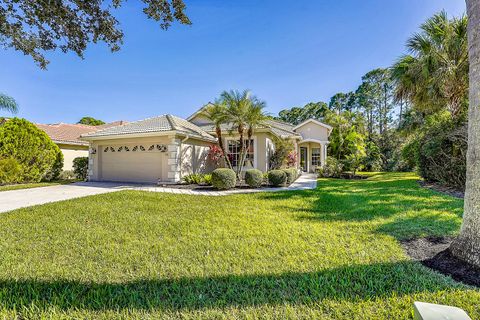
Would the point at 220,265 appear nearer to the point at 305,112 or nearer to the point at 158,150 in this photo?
the point at 158,150

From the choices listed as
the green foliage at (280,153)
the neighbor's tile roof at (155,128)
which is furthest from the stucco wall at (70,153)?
the green foliage at (280,153)

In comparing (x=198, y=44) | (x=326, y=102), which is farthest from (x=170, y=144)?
(x=326, y=102)

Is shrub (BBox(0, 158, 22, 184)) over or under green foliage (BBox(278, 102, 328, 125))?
under

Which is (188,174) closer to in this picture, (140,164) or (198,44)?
(140,164)

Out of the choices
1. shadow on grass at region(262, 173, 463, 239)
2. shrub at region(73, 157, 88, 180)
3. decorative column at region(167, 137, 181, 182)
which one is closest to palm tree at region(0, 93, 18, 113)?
shrub at region(73, 157, 88, 180)

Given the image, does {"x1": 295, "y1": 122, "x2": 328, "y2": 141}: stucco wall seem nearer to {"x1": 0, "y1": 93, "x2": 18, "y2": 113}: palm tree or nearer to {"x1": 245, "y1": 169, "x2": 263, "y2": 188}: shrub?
{"x1": 245, "y1": 169, "x2": 263, "y2": 188}: shrub

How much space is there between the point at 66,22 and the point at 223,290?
23.0 feet

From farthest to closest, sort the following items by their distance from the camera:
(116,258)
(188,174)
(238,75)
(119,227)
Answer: (238,75)
(188,174)
(119,227)
(116,258)

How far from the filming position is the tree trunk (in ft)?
11.8

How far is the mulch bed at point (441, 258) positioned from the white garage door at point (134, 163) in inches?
492

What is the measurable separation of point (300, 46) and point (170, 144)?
9.70 metres

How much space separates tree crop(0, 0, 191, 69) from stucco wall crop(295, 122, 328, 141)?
64.0 feet

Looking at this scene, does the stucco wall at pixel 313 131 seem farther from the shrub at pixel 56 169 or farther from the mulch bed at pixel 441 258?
the shrub at pixel 56 169

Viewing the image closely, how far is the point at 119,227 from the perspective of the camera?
5.91 meters
